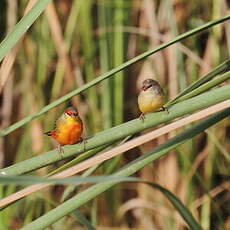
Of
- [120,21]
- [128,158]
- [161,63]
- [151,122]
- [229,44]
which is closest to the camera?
[151,122]

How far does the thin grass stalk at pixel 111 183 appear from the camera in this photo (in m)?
1.39

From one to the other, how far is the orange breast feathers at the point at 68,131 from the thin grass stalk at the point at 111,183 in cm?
52

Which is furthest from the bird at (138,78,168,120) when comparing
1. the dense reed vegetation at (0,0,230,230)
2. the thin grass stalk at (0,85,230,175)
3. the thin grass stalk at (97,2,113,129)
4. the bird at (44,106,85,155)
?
the thin grass stalk at (97,2,113,129)

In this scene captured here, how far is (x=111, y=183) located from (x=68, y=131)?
0.63 meters

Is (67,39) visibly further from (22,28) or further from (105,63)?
(22,28)

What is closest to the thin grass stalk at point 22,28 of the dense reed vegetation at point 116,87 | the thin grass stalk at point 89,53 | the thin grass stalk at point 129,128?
the thin grass stalk at point 129,128

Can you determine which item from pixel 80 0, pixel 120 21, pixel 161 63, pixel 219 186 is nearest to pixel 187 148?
pixel 219 186

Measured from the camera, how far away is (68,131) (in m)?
2.08

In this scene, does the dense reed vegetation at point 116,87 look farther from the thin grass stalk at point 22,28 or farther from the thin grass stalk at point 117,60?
the thin grass stalk at point 22,28

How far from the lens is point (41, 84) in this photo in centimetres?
319

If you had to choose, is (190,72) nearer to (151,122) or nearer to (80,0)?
(80,0)

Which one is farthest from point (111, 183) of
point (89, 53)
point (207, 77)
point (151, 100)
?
point (89, 53)

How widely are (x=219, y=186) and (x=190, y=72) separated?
0.60 meters

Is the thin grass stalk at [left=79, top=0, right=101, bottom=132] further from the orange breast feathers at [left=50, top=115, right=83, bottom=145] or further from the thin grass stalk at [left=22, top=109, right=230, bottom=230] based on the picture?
the thin grass stalk at [left=22, top=109, right=230, bottom=230]
